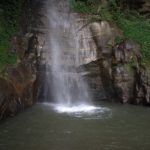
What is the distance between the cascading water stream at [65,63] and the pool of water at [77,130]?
1.75 m

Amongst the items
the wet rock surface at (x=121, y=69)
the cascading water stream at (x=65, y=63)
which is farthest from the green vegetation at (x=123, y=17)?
the cascading water stream at (x=65, y=63)

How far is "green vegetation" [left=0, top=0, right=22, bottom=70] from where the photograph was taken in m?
14.2

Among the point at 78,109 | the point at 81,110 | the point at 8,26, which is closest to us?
the point at 81,110

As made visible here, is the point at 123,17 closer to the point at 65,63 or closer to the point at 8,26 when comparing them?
the point at 65,63

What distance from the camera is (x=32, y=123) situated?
12.5m

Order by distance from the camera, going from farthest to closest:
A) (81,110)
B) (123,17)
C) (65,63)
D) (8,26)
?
1. (123,17)
2. (65,63)
3. (8,26)
4. (81,110)

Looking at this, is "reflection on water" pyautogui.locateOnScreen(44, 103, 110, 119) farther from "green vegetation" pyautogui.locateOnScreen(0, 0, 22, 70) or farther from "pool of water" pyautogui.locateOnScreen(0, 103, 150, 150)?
"green vegetation" pyautogui.locateOnScreen(0, 0, 22, 70)

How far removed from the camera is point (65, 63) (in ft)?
54.5

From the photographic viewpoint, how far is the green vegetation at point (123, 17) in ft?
56.6

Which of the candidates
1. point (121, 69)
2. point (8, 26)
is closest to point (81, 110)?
point (121, 69)

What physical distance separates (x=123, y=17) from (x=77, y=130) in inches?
331

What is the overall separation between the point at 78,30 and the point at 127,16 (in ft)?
10.7

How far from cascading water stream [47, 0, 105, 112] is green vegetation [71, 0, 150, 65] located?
117cm

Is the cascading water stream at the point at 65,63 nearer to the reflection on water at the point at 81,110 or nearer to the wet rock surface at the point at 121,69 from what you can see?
the reflection on water at the point at 81,110
